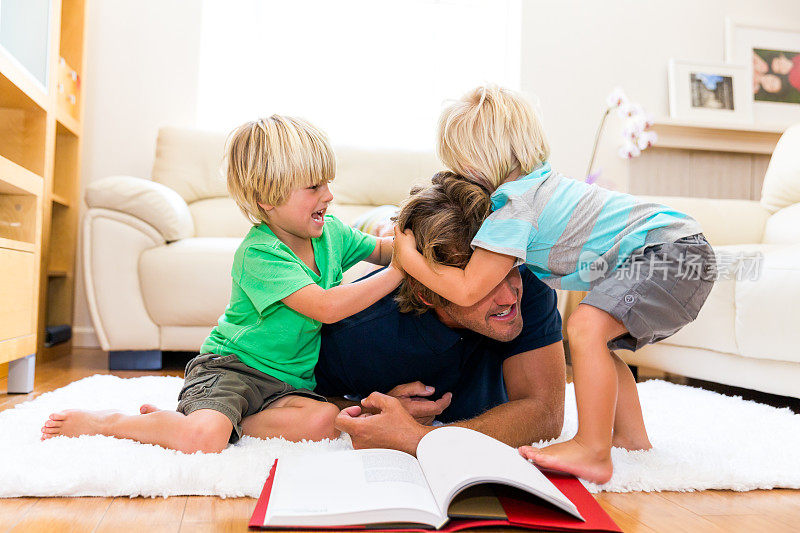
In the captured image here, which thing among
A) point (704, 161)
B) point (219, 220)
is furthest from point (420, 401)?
point (704, 161)

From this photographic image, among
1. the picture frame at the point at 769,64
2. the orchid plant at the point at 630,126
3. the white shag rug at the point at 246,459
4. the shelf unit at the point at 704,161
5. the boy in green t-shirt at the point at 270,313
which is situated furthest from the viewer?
the picture frame at the point at 769,64

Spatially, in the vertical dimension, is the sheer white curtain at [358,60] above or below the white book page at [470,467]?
above

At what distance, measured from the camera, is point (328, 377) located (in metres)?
1.44

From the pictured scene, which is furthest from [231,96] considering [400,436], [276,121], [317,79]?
[400,436]

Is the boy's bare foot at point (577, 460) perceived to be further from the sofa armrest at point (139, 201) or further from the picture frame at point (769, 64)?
the picture frame at point (769, 64)

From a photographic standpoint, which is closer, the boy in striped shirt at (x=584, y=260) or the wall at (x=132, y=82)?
the boy in striped shirt at (x=584, y=260)

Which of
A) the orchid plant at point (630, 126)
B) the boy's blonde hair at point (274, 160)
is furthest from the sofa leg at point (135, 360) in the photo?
the orchid plant at point (630, 126)

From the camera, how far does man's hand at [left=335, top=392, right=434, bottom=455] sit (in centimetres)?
109

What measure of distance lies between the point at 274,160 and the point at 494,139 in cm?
46

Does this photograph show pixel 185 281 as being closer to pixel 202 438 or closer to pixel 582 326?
pixel 202 438

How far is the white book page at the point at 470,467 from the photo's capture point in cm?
78

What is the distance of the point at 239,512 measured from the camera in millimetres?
872

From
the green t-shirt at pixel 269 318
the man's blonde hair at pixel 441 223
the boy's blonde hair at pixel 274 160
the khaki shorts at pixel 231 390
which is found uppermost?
the boy's blonde hair at pixel 274 160

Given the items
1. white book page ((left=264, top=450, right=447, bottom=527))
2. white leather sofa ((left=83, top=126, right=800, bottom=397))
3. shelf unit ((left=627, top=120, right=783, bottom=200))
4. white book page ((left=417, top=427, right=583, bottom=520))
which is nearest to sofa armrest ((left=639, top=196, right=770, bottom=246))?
white leather sofa ((left=83, top=126, right=800, bottom=397))
